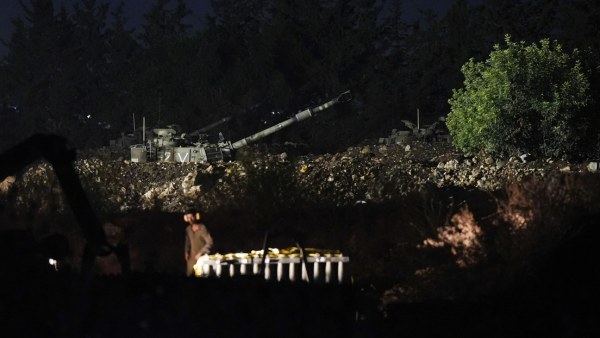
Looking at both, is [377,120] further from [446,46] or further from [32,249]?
[32,249]

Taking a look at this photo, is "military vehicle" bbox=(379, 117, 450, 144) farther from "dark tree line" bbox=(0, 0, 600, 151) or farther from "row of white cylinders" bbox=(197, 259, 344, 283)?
"row of white cylinders" bbox=(197, 259, 344, 283)

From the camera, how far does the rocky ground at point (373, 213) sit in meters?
14.6

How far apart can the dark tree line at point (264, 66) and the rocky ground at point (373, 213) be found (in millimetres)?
22902

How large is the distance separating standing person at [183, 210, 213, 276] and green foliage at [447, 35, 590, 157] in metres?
38.5

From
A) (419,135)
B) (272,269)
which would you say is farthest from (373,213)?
(419,135)

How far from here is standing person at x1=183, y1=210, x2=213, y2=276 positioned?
15.2 metres

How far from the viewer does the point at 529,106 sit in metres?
53.2

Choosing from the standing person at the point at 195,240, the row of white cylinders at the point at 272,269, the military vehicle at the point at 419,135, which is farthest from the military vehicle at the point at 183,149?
the standing person at the point at 195,240

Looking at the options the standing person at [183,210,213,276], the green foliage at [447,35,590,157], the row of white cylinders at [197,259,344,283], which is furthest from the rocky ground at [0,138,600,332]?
the green foliage at [447,35,590,157]

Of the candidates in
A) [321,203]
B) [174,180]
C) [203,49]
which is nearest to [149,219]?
[321,203]

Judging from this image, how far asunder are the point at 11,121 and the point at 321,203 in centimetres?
7730

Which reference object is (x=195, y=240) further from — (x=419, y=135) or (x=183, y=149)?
(x=419, y=135)

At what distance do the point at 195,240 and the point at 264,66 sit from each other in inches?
2781

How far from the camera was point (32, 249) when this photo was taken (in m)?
4.56
